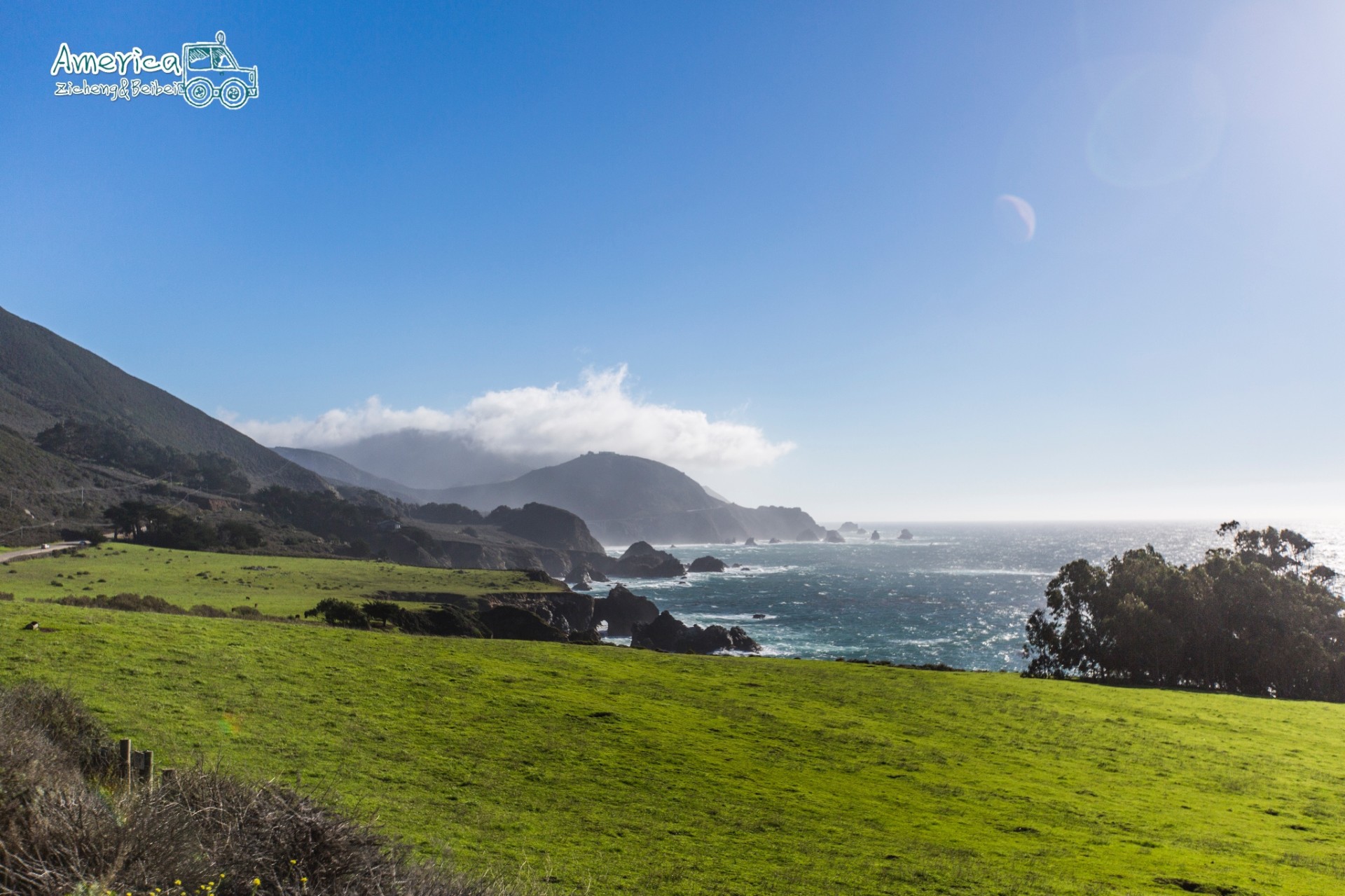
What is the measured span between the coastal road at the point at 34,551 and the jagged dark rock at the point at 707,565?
14051 centimetres

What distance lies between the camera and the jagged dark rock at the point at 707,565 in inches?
7382

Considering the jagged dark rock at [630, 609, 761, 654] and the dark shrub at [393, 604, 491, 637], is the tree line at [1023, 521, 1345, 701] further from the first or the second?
the dark shrub at [393, 604, 491, 637]

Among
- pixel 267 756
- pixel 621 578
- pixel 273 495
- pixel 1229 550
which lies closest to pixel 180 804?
pixel 267 756

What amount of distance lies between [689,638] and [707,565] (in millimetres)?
114103

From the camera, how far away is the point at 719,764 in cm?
1634

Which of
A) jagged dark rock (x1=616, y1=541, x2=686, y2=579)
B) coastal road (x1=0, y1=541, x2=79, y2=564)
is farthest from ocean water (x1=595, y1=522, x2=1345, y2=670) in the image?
coastal road (x1=0, y1=541, x2=79, y2=564)

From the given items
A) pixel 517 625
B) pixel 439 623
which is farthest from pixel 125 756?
pixel 517 625

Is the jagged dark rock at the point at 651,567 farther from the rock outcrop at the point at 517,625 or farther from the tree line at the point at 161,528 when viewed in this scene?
the rock outcrop at the point at 517,625

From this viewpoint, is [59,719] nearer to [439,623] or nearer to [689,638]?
[439,623]

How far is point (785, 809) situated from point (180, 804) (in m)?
11.3

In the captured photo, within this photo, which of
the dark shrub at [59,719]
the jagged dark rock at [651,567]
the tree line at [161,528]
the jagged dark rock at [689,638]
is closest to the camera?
the dark shrub at [59,719]

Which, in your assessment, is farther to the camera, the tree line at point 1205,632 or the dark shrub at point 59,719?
the tree line at point 1205,632

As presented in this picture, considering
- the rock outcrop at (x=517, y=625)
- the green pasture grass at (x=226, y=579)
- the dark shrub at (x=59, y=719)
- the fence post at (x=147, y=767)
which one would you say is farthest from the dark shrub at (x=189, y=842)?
the rock outcrop at (x=517, y=625)

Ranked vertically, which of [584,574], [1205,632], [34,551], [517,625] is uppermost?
[1205,632]
